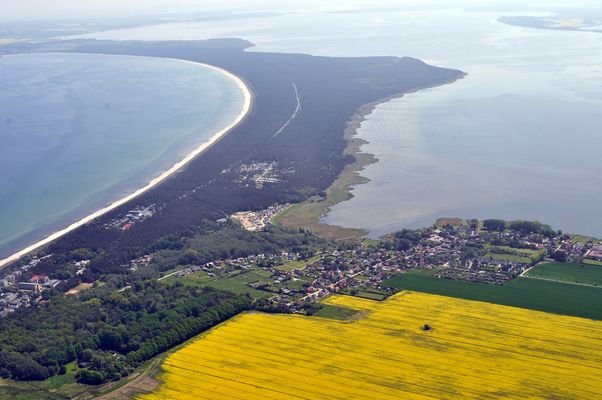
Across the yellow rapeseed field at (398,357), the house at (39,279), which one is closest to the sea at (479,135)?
the house at (39,279)

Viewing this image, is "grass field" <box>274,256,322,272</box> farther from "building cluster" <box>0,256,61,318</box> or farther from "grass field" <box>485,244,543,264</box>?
"building cluster" <box>0,256,61,318</box>

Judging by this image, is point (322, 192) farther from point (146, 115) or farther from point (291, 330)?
point (146, 115)

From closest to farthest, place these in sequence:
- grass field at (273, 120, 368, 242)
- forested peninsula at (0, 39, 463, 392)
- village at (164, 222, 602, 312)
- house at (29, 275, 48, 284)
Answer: forested peninsula at (0, 39, 463, 392), village at (164, 222, 602, 312), house at (29, 275, 48, 284), grass field at (273, 120, 368, 242)

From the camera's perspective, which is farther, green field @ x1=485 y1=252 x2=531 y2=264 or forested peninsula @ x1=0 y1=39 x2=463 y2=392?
green field @ x1=485 y1=252 x2=531 y2=264

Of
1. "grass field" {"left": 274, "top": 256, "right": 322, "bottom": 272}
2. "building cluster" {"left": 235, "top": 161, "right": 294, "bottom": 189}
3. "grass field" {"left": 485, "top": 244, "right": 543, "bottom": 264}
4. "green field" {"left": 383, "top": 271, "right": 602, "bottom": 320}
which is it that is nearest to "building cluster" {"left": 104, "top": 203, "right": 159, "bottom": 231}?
"building cluster" {"left": 235, "top": 161, "right": 294, "bottom": 189}

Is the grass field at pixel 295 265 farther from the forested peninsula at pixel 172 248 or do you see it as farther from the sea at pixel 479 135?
the sea at pixel 479 135

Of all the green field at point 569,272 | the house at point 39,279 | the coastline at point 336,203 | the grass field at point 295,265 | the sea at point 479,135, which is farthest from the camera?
the sea at point 479,135

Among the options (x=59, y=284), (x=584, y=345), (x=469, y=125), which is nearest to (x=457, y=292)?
(x=584, y=345)

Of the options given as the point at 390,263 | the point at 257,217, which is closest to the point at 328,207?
the point at 257,217
